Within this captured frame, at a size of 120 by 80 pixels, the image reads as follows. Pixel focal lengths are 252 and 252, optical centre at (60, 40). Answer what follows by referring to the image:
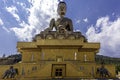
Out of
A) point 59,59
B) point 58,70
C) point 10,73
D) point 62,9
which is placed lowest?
point 10,73

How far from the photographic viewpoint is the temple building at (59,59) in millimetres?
18453

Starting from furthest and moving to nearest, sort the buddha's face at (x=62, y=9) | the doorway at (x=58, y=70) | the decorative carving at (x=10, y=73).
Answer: the buddha's face at (x=62, y=9), the decorative carving at (x=10, y=73), the doorway at (x=58, y=70)

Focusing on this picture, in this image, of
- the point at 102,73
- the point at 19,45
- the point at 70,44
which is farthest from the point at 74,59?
the point at 19,45

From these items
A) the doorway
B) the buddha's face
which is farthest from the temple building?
the buddha's face

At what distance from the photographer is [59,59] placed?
21.2 metres

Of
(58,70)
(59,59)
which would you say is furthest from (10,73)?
(59,59)

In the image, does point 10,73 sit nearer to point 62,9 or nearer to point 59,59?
point 59,59

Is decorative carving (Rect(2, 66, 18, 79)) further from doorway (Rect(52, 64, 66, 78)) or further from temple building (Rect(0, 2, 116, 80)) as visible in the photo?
doorway (Rect(52, 64, 66, 78))

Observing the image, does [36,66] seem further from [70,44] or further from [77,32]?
[77,32]

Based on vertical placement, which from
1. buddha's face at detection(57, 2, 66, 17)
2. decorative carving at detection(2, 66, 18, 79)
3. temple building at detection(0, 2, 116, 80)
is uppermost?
buddha's face at detection(57, 2, 66, 17)

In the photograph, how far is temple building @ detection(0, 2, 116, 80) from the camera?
18453mm

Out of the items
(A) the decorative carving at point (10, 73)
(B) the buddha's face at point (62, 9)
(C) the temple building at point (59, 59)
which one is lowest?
(A) the decorative carving at point (10, 73)

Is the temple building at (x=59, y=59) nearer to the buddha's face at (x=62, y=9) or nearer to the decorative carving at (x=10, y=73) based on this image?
the decorative carving at (x=10, y=73)

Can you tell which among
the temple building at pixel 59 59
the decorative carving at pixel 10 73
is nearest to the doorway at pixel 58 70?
the temple building at pixel 59 59
